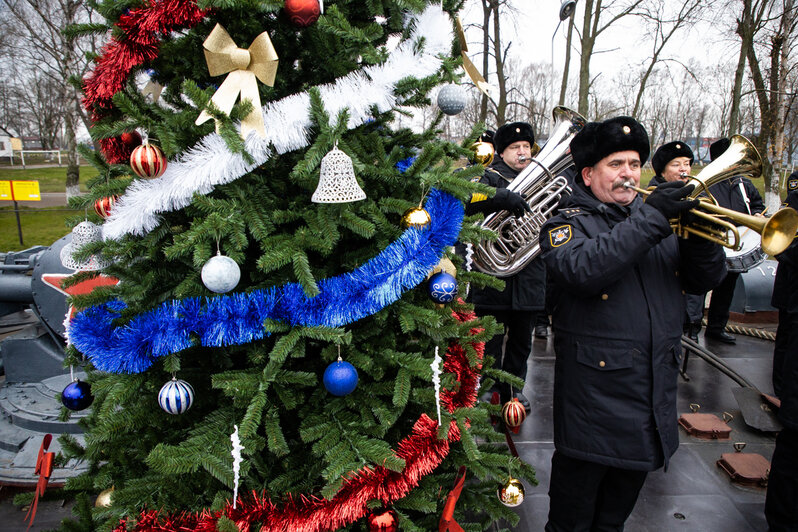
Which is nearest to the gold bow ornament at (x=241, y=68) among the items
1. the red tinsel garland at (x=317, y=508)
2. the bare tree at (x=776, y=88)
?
the red tinsel garland at (x=317, y=508)

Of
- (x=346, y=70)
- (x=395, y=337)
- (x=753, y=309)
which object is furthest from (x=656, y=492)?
(x=753, y=309)

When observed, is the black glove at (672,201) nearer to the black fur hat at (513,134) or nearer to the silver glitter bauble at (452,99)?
the silver glitter bauble at (452,99)

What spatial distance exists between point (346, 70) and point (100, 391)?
1463 mm

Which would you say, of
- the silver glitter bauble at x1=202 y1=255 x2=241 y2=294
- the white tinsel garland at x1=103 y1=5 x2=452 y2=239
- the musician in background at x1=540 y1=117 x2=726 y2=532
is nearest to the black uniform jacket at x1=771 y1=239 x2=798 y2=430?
the musician in background at x1=540 y1=117 x2=726 y2=532

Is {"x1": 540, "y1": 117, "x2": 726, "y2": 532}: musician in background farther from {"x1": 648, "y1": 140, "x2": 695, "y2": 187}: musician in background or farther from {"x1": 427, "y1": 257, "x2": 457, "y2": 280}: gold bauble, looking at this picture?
{"x1": 648, "y1": 140, "x2": 695, "y2": 187}: musician in background

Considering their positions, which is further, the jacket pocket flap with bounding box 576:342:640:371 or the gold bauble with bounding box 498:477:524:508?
the gold bauble with bounding box 498:477:524:508

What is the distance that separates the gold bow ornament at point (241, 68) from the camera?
146cm

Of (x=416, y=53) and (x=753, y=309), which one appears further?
(x=753, y=309)

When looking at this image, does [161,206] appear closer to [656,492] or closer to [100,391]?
[100,391]

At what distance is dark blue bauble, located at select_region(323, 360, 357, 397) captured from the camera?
158 cm

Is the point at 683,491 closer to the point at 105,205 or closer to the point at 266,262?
the point at 266,262

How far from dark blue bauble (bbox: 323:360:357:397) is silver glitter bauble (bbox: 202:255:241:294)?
44 centimetres

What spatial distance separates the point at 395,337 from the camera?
1.90 metres

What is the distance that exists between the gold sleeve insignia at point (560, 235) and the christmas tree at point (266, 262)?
0.53m
